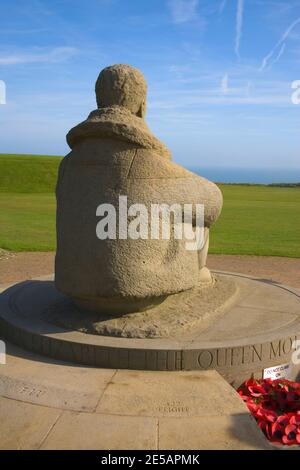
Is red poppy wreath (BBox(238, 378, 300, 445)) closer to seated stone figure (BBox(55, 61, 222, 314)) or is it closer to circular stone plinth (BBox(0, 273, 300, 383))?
circular stone plinth (BBox(0, 273, 300, 383))

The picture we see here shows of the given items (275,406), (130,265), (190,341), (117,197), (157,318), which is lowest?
(275,406)

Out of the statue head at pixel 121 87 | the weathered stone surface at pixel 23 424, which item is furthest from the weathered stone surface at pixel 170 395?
the statue head at pixel 121 87

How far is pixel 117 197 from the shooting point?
5.23m

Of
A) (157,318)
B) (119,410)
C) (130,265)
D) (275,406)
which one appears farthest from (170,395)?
(130,265)

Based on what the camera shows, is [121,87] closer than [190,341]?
No

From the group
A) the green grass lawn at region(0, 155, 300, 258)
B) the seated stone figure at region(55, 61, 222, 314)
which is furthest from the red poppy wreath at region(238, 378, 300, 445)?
the green grass lawn at region(0, 155, 300, 258)

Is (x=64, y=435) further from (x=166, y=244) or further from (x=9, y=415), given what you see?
(x=166, y=244)

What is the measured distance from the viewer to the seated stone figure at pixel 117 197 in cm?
522

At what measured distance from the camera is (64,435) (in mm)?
3645

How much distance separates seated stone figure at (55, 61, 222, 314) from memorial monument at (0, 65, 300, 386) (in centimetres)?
1

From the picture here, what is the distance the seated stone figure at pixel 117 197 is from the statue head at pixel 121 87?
11 mm

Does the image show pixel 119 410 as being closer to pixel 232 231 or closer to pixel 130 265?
pixel 130 265

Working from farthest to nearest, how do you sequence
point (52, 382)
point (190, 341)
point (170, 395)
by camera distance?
1. point (190, 341)
2. point (52, 382)
3. point (170, 395)

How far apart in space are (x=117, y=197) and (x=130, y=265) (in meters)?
0.78
